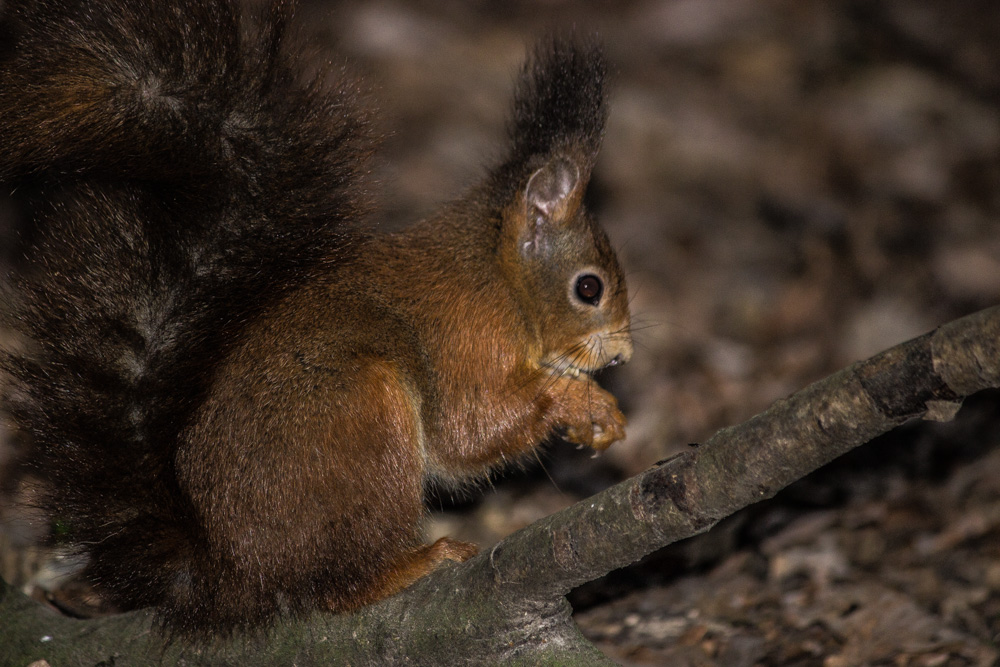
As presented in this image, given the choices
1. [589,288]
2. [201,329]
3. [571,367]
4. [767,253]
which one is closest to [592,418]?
[571,367]

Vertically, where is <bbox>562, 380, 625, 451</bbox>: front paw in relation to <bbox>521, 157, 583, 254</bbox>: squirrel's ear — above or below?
below

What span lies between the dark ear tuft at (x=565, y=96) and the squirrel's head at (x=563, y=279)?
91 mm

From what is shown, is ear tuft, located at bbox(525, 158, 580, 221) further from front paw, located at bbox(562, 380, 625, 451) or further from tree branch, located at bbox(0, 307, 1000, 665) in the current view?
tree branch, located at bbox(0, 307, 1000, 665)

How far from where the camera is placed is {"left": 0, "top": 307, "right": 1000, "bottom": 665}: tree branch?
137cm

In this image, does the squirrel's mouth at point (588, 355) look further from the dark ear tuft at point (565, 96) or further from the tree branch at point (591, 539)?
the tree branch at point (591, 539)

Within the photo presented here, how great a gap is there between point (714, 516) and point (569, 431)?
1.06 meters

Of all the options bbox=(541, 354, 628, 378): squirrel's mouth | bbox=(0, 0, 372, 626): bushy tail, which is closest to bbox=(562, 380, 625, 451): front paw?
bbox=(541, 354, 628, 378): squirrel's mouth

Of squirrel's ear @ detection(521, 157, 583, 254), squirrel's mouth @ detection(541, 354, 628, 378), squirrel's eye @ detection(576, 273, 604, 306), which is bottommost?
squirrel's mouth @ detection(541, 354, 628, 378)

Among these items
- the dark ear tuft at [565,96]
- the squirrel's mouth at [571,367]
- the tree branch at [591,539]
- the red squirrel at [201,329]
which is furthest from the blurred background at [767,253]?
the tree branch at [591,539]

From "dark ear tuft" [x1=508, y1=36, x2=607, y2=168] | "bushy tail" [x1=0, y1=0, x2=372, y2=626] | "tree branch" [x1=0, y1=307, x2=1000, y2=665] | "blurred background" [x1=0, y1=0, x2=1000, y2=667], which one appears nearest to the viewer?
"tree branch" [x1=0, y1=307, x2=1000, y2=665]

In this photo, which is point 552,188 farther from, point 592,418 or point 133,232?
point 133,232

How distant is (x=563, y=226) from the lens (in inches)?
104

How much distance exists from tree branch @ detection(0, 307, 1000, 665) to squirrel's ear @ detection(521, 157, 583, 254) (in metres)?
1.03

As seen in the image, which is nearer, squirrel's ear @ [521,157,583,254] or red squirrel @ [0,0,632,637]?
red squirrel @ [0,0,632,637]
